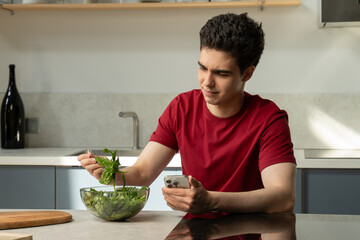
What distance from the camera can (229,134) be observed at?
190cm

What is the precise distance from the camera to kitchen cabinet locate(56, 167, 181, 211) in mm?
2838

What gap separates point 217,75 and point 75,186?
4.39 feet

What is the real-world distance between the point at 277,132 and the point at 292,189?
0.22 metres

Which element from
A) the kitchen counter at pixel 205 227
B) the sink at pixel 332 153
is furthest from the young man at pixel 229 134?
the sink at pixel 332 153

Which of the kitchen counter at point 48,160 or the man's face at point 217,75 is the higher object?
the man's face at point 217,75

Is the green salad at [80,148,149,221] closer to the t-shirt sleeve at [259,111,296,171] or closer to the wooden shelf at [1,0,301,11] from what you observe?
the t-shirt sleeve at [259,111,296,171]

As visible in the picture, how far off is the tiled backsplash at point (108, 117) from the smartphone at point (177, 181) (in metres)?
1.88

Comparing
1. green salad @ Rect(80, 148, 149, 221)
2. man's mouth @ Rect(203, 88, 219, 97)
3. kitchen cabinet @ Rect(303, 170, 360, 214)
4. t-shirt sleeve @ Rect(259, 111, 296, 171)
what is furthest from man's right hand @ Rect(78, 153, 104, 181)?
kitchen cabinet @ Rect(303, 170, 360, 214)

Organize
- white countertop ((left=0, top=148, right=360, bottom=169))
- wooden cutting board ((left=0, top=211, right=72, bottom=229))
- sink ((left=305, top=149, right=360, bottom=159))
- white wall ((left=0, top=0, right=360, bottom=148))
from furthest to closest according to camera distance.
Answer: white wall ((left=0, top=0, right=360, bottom=148))
sink ((left=305, top=149, right=360, bottom=159))
white countertop ((left=0, top=148, right=360, bottom=169))
wooden cutting board ((left=0, top=211, right=72, bottom=229))

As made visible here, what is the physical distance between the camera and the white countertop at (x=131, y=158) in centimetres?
268

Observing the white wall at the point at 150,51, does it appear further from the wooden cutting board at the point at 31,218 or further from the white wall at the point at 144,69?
the wooden cutting board at the point at 31,218

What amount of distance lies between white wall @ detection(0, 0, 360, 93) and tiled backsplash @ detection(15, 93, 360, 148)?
0.06 m

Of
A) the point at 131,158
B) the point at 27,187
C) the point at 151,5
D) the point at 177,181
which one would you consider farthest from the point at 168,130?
the point at 151,5

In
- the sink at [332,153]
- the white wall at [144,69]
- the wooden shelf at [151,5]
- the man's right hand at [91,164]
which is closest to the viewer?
the man's right hand at [91,164]
